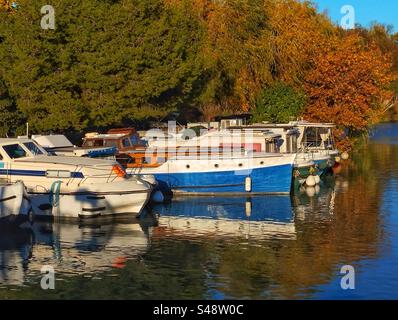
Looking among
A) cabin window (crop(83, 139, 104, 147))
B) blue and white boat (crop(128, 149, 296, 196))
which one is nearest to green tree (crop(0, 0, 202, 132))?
cabin window (crop(83, 139, 104, 147))

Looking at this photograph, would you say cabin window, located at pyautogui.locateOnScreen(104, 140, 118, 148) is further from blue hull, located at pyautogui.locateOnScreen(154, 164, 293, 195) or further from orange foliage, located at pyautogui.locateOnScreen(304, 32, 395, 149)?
orange foliage, located at pyautogui.locateOnScreen(304, 32, 395, 149)

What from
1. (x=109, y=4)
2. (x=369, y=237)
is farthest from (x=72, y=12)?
(x=369, y=237)

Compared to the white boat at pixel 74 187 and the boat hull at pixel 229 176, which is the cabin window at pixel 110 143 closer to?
the boat hull at pixel 229 176

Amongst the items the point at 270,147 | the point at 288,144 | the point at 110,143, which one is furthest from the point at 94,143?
the point at 288,144

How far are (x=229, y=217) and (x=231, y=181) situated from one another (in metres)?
5.48

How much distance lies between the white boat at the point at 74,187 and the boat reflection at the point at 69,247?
62 centimetres

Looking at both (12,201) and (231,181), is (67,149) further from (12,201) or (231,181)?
(12,201)

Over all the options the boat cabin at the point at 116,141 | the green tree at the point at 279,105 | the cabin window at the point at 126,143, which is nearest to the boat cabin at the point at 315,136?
the green tree at the point at 279,105

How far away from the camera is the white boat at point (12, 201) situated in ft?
79.5

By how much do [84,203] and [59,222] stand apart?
4.31 ft

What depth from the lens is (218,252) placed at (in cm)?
2191

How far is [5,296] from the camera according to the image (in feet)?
57.7

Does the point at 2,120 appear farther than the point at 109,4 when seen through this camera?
No
